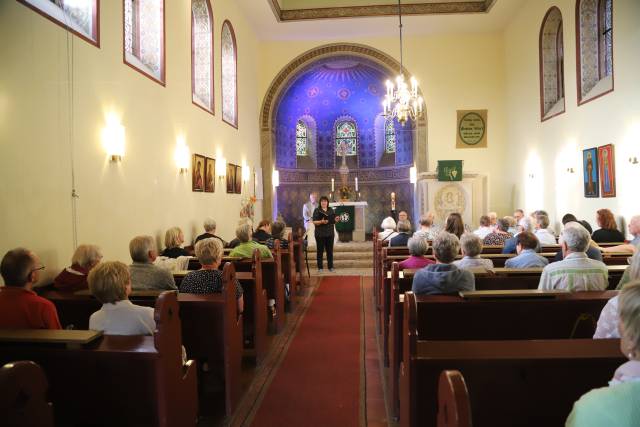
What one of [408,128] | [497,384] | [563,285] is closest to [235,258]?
[563,285]

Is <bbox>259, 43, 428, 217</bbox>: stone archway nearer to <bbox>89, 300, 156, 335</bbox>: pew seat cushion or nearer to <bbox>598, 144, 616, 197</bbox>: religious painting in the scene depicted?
<bbox>598, 144, 616, 197</bbox>: religious painting

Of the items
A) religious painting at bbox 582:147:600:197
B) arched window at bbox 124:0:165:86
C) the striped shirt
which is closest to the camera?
the striped shirt

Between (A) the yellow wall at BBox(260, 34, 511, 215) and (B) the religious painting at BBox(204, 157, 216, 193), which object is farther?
(A) the yellow wall at BBox(260, 34, 511, 215)

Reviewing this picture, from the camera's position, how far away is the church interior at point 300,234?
2191mm

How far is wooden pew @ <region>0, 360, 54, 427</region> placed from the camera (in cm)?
128

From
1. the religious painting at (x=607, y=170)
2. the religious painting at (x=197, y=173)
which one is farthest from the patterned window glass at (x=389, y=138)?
the religious painting at (x=197, y=173)

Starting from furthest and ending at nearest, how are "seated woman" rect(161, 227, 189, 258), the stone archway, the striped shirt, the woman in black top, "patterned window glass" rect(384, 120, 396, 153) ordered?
"patterned window glass" rect(384, 120, 396, 153), the stone archway, the woman in black top, "seated woman" rect(161, 227, 189, 258), the striped shirt

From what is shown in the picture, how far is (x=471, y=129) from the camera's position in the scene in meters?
A: 13.1

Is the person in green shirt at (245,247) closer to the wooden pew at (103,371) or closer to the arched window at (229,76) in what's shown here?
the wooden pew at (103,371)

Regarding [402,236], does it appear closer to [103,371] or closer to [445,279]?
[445,279]

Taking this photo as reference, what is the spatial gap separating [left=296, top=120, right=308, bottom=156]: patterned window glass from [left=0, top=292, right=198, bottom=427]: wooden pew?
52.2 ft

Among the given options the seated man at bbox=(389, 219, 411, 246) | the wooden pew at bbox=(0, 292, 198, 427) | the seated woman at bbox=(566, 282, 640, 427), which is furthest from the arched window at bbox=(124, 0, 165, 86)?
the seated woman at bbox=(566, 282, 640, 427)

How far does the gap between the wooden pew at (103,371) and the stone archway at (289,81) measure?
11.0m

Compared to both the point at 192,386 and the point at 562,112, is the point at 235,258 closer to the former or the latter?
the point at 192,386
